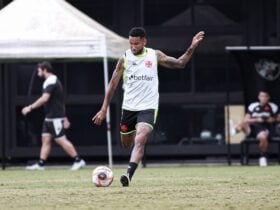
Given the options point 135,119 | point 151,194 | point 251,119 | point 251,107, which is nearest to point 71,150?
point 251,119

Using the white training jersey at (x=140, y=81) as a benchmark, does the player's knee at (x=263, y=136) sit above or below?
below

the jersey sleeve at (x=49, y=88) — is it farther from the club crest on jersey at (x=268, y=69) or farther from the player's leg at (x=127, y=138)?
the player's leg at (x=127, y=138)

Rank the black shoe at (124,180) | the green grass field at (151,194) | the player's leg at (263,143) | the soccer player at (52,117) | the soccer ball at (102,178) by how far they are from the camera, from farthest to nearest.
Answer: the player's leg at (263,143)
the soccer player at (52,117)
the soccer ball at (102,178)
the black shoe at (124,180)
the green grass field at (151,194)

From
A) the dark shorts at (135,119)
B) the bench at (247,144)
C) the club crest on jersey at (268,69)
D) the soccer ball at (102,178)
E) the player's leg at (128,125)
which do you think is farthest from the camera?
the club crest on jersey at (268,69)

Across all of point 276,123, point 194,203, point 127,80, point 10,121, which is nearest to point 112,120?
point 10,121

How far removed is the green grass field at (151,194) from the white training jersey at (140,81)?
1096 millimetres

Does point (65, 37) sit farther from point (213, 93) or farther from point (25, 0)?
point (213, 93)

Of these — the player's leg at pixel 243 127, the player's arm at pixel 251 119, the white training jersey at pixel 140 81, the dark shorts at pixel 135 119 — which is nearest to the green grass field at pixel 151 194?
the dark shorts at pixel 135 119

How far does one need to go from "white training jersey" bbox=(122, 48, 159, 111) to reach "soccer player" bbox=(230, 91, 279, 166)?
785 cm

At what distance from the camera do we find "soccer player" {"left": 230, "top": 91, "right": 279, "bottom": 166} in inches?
834

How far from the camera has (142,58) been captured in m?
13.6

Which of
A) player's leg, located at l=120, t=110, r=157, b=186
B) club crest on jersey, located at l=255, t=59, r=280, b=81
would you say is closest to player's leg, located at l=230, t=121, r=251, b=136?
club crest on jersey, located at l=255, t=59, r=280, b=81

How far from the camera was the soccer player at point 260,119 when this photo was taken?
21.2 meters

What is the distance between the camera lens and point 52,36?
1962 cm
